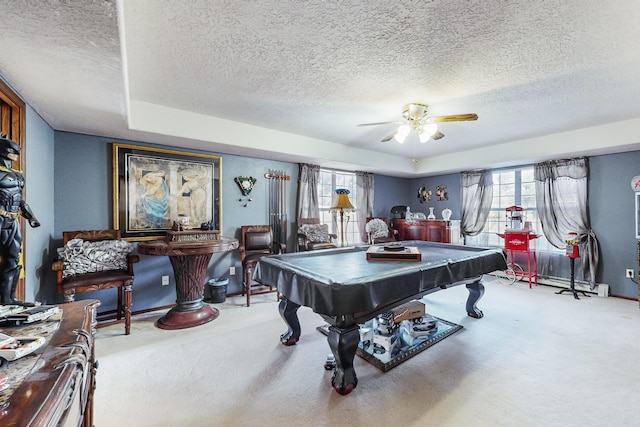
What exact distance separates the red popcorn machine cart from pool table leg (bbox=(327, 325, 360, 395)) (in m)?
4.03

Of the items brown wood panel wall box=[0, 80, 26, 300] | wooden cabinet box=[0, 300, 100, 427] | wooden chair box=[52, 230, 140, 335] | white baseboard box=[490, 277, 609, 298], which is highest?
brown wood panel wall box=[0, 80, 26, 300]

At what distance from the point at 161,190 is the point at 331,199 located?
10.1ft

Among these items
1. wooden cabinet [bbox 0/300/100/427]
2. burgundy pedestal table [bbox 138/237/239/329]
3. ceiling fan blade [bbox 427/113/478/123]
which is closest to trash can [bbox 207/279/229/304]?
burgundy pedestal table [bbox 138/237/239/329]

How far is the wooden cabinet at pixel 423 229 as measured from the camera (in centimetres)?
561

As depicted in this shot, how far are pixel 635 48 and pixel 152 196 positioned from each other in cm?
492

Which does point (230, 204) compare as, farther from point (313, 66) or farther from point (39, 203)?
point (313, 66)

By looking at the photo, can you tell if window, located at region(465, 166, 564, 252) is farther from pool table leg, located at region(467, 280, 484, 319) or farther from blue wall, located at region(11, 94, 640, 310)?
pool table leg, located at region(467, 280, 484, 319)

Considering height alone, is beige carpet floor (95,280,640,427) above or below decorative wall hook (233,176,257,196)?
below

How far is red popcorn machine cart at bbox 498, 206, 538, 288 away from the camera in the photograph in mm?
4471

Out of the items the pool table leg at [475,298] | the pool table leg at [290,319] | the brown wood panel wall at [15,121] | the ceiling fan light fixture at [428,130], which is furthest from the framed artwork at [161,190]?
the pool table leg at [475,298]

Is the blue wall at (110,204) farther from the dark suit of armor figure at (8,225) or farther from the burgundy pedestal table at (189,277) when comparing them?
the dark suit of armor figure at (8,225)

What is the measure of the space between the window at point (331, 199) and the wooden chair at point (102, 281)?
3.35 meters

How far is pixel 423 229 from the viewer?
5.95m

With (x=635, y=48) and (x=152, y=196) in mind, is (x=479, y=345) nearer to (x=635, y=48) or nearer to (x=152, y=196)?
(x=635, y=48)
